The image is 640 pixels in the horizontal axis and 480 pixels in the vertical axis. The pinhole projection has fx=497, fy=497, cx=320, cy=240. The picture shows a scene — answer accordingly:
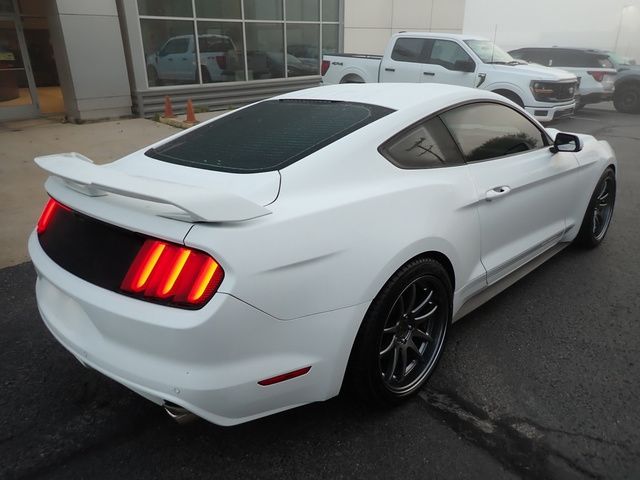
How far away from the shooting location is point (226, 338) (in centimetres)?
179

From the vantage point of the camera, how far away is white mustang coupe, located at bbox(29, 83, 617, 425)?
71.2 inches

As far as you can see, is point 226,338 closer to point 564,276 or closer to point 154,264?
point 154,264

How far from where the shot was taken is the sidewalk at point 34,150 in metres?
4.99

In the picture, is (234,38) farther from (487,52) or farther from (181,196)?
(181,196)

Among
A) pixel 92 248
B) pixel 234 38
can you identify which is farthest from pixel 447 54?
pixel 92 248

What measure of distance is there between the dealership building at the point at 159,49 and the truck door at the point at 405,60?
12.7 ft

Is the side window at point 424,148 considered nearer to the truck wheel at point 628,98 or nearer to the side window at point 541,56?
the side window at point 541,56

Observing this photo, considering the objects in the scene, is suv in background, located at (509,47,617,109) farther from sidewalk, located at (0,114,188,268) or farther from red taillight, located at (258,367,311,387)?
red taillight, located at (258,367,311,387)

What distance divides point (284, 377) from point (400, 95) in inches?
71.1

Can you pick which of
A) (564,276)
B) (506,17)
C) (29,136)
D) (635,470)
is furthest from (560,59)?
(506,17)

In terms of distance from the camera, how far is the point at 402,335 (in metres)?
2.48

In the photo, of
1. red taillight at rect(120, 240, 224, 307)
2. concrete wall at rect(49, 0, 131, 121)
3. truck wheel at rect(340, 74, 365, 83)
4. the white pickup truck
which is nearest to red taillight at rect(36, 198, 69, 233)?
red taillight at rect(120, 240, 224, 307)

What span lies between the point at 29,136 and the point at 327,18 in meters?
9.12

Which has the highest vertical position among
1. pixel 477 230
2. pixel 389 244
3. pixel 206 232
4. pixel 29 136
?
pixel 206 232
